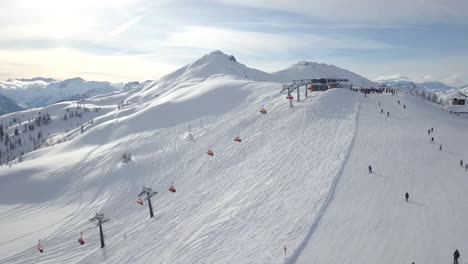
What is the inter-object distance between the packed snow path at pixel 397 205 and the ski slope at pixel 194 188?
2.07 m

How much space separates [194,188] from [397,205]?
26.4 meters

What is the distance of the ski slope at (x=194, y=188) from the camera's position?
3009 cm

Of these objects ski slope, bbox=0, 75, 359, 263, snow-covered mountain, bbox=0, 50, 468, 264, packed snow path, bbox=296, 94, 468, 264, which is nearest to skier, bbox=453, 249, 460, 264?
packed snow path, bbox=296, 94, 468, 264

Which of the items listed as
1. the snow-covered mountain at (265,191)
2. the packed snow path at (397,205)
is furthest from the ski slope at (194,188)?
the packed snow path at (397,205)

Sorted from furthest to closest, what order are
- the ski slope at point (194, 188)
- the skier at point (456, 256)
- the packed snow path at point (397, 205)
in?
the ski slope at point (194, 188) < the packed snow path at point (397, 205) < the skier at point (456, 256)

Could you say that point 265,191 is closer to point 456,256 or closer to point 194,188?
point 194,188

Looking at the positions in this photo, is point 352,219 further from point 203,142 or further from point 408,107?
point 408,107

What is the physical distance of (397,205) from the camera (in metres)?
29.8

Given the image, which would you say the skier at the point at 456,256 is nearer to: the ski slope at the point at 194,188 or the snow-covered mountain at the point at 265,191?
the snow-covered mountain at the point at 265,191

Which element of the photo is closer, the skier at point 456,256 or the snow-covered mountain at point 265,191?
the skier at point 456,256

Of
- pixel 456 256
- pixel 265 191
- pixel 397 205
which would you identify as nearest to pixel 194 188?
pixel 265 191

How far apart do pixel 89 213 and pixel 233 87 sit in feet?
220

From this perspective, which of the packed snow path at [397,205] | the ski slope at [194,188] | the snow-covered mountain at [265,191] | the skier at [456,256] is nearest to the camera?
the skier at [456,256]

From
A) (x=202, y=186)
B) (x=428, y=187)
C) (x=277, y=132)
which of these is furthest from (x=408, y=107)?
(x=202, y=186)
